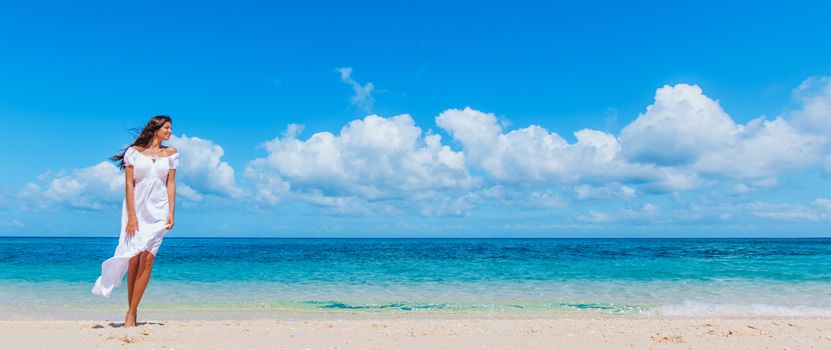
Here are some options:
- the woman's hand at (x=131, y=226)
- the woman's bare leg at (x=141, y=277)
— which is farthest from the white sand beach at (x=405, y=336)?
the woman's hand at (x=131, y=226)

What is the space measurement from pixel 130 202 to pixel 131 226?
0.27 m

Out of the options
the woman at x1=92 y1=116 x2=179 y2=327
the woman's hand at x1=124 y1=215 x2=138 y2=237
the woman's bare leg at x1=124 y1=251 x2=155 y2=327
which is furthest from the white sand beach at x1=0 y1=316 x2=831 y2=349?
the woman's hand at x1=124 y1=215 x2=138 y2=237

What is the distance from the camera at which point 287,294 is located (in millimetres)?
12766

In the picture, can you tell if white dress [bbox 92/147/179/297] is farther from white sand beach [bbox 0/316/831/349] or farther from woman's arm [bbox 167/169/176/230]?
white sand beach [bbox 0/316/831/349]

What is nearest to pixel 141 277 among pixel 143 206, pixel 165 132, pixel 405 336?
pixel 143 206

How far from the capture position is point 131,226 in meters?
5.54

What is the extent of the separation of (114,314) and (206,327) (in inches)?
172

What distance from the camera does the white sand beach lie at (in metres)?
5.48

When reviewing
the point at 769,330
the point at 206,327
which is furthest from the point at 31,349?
the point at 769,330

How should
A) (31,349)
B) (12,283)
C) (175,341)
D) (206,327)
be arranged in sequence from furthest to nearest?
(12,283), (206,327), (175,341), (31,349)

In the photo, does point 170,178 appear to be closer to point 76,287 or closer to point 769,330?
point 769,330

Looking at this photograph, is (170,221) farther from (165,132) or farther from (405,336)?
(405,336)

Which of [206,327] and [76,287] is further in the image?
[76,287]

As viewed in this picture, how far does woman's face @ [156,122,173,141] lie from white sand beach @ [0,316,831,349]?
2216 millimetres
